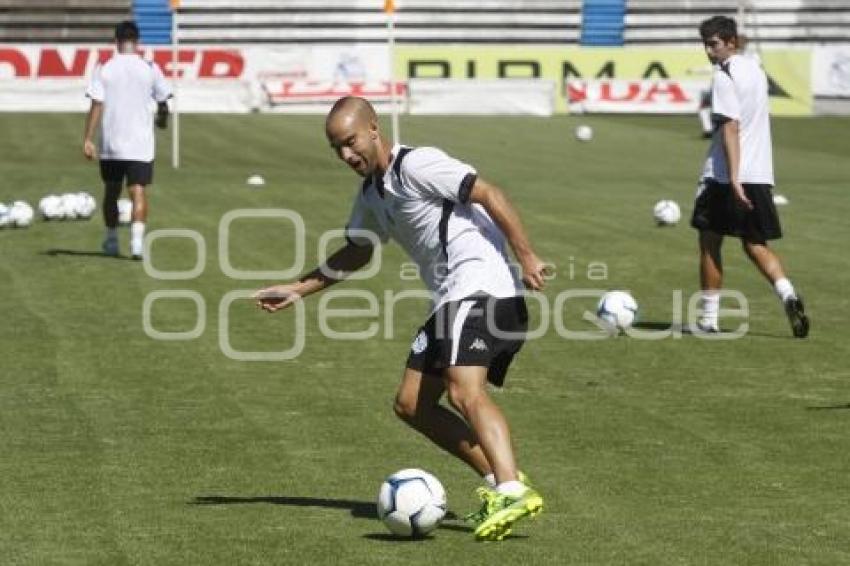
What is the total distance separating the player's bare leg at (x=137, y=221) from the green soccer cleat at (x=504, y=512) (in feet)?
43.2

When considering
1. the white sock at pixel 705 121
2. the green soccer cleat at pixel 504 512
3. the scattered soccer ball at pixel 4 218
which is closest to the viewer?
the green soccer cleat at pixel 504 512

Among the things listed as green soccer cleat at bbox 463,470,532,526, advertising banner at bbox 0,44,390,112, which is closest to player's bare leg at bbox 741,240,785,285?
green soccer cleat at bbox 463,470,532,526

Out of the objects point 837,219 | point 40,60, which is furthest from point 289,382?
point 40,60

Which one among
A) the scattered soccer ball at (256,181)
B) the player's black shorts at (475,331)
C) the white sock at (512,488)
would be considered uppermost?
the player's black shorts at (475,331)

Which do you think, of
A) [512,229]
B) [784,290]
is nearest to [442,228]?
[512,229]

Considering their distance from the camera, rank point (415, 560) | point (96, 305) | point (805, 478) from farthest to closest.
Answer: point (96, 305)
point (805, 478)
point (415, 560)

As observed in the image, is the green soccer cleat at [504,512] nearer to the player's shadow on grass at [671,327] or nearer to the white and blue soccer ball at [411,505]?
the white and blue soccer ball at [411,505]

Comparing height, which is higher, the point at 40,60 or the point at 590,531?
the point at 590,531

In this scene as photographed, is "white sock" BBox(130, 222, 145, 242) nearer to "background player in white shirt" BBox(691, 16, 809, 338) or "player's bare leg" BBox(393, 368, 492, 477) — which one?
"background player in white shirt" BBox(691, 16, 809, 338)

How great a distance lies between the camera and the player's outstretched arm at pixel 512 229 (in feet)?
28.7

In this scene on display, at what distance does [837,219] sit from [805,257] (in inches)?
186

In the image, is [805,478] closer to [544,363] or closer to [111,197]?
[544,363]

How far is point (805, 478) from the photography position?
34.3 feet
